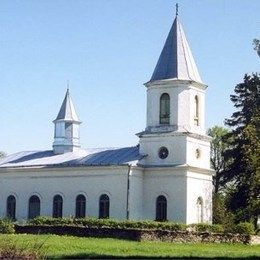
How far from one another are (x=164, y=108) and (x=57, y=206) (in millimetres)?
10577

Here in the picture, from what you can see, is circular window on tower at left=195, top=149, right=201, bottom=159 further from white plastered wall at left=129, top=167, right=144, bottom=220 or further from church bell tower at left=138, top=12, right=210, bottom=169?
white plastered wall at left=129, top=167, right=144, bottom=220

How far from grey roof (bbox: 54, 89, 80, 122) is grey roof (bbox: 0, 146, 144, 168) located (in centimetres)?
295

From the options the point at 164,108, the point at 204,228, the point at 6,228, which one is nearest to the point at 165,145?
the point at 164,108

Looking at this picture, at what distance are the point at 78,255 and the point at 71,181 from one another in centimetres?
2417

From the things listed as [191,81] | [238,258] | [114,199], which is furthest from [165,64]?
[238,258]

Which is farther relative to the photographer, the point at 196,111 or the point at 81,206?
the point at 81,206

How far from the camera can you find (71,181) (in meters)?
47.3

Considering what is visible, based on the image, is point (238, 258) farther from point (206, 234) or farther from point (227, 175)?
point (227, 175)

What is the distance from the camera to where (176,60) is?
1822 inches

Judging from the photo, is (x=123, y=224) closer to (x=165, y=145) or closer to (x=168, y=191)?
(x=168, y=191)

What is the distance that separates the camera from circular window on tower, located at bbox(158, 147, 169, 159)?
148 ft

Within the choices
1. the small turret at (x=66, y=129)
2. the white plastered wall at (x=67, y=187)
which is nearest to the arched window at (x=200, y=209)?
the white plastered wall at (x=67, y=187)

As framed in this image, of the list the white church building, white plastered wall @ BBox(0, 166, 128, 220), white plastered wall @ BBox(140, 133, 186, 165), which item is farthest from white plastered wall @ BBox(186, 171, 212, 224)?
white plastered wall @ BBox(0, 166, 128, 220)

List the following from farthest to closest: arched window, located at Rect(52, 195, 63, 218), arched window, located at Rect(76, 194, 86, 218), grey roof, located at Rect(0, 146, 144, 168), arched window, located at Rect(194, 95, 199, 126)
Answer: arched window, located at Rect(52, 195, 63, 218) → arched window, located at Rect(76, 194, 86, 218) → arched window, located at Rect(194, 95, 199, 126) → grey roof, located at Rect(0, 146, 144, 168)
